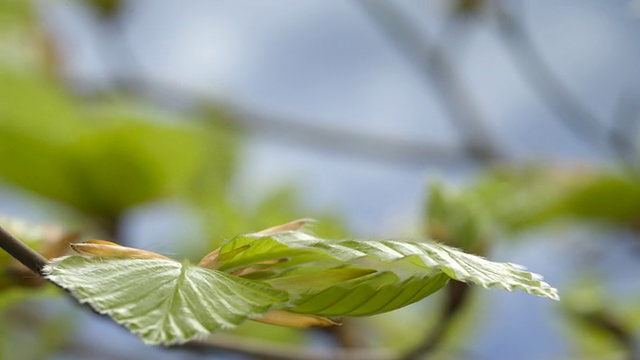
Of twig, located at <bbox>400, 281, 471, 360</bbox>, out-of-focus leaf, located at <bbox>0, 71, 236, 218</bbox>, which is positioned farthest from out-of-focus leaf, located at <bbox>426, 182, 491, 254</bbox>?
out-of-focus leaf, located at <bbox>0, 71, 236, 218</bbox>

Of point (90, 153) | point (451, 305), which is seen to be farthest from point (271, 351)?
point (90, 153)

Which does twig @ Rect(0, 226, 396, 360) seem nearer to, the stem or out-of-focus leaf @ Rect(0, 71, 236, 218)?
the stem

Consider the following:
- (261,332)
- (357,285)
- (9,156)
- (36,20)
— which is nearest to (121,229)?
(9,156)

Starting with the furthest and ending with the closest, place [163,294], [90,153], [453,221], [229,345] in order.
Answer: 1. [90,153]
2. [453,221]
3. [229,345]
4. [163,294]

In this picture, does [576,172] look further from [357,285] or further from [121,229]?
[357,285]

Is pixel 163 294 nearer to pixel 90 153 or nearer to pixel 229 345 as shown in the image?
pixel 229 345

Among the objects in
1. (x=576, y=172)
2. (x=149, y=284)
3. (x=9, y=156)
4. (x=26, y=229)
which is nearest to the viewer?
(x=149, y=284)
